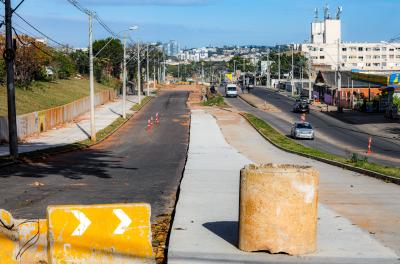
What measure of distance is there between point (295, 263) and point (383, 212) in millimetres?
5802

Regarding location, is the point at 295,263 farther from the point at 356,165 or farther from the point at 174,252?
the point at 356,165

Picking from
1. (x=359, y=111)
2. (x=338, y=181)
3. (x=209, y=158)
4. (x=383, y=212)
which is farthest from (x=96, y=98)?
(x=383, y=212)

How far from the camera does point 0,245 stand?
8422 millimetres

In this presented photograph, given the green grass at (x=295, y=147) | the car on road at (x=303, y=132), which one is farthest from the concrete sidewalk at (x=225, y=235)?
the car on road at (x=303, y=132)

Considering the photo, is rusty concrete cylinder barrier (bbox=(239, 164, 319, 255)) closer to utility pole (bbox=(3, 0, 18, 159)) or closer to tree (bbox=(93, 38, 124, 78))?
utility pole (bbox=(3, 0, 18, 159))

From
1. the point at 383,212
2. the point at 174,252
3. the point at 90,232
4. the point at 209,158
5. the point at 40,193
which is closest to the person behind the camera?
the point at 90,232

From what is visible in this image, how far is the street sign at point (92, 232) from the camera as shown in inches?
325

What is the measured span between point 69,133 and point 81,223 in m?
43.9

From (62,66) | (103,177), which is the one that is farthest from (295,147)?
(62,66)

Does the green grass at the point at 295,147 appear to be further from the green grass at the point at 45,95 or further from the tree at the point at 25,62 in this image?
the tree at the point at 25,62

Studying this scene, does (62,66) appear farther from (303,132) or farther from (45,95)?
(303,132)

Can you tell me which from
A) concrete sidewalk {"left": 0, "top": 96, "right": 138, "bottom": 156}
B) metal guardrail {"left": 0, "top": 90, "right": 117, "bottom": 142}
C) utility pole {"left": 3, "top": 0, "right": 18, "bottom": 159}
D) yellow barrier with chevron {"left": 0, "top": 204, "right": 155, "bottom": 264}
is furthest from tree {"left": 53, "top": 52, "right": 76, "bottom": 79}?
yellow barrier with chevron {"left": 0, "top": 204, "right": 155, "bottom": 264}

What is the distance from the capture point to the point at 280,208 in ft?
27.9

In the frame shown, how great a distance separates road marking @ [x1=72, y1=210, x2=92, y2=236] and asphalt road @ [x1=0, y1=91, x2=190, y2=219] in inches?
213
